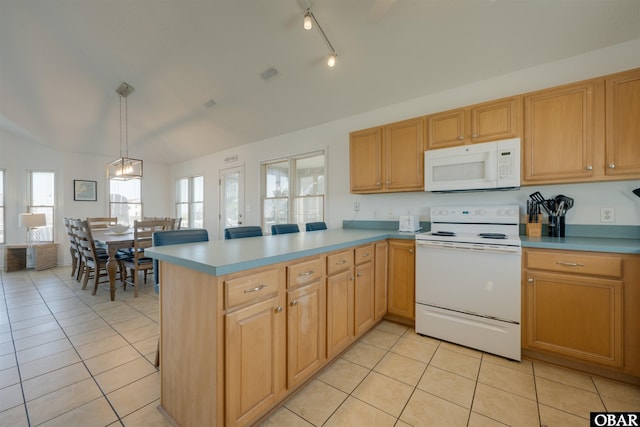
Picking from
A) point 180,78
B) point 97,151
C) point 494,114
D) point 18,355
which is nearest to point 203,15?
point 180,78

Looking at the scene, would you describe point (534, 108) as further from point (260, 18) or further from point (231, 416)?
point (231, 416)

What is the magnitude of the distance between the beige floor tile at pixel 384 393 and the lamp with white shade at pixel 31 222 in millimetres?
6452

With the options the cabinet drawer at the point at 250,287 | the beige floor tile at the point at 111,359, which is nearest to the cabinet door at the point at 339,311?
the cabinet drawer at the point at 250,287

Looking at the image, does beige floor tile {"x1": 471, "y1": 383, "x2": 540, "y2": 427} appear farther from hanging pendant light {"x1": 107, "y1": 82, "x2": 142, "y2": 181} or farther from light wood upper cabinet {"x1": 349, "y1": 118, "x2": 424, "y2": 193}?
hanging pendant light {"x1": 107, "y1": 82, "x2": 142, "y2": 181}

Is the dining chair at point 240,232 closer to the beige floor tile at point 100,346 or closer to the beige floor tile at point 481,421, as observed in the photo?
the beige floor tile at point 100,346

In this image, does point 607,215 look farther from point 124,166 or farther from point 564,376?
point 124,166

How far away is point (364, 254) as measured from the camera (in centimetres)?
228

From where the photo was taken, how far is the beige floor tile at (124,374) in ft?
5.67

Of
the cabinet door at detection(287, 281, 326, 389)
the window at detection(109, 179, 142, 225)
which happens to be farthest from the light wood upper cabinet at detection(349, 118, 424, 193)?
the window at detection(109, 179, 142, 225)

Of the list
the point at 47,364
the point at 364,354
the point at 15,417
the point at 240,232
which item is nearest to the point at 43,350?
the point at 47,364

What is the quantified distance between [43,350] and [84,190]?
16.0ft

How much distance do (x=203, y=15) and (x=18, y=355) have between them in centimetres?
340

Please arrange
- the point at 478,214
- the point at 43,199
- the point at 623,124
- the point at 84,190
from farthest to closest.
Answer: the point at 84,190
the point at 43,199
the point at 478,214
the point at 623,124

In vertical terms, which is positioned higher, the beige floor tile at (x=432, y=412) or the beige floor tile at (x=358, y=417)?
the beige floor tile at (x=432, y=412)
